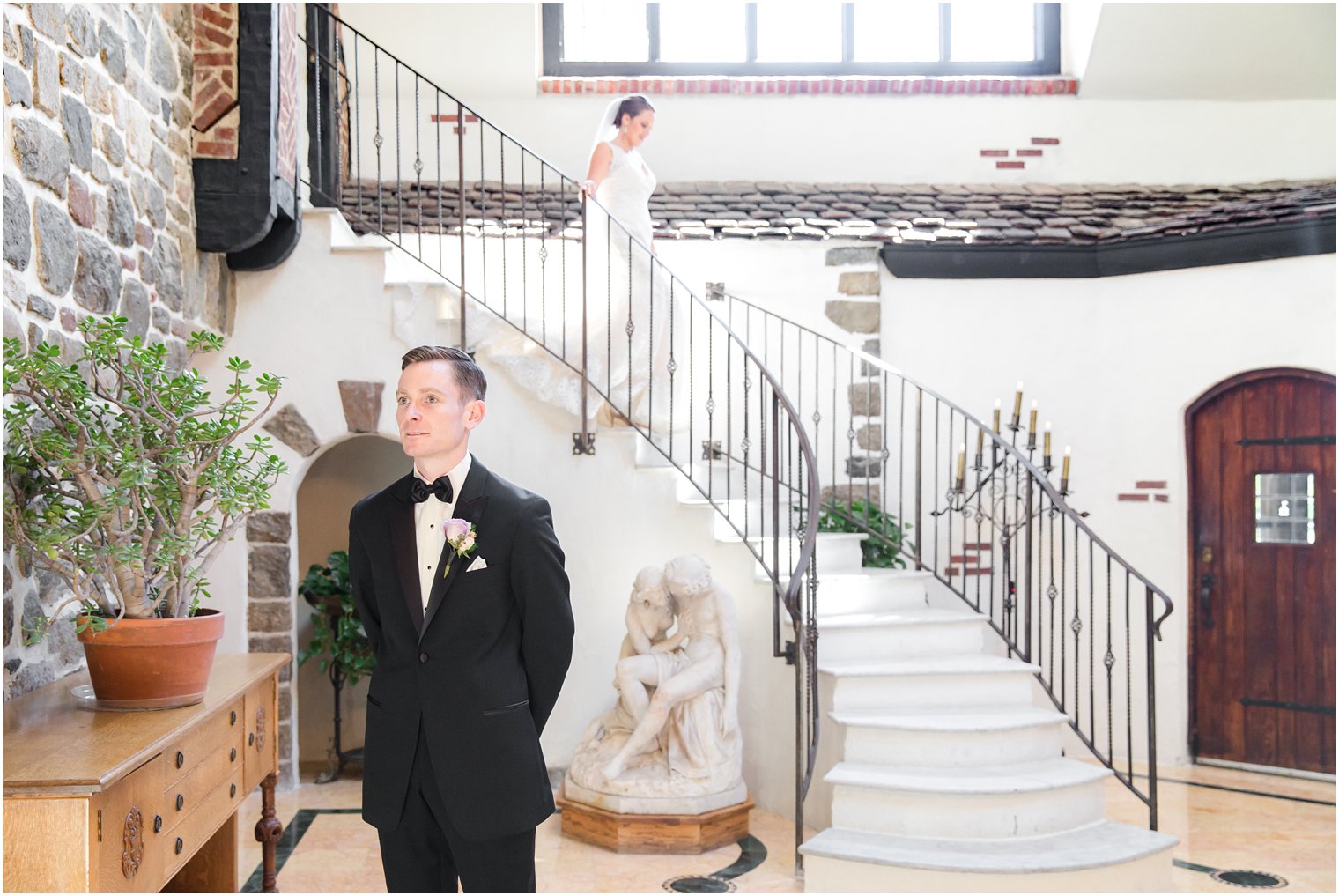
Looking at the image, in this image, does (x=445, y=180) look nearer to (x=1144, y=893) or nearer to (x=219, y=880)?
(x=219, y=880)

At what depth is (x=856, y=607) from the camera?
5410 millimetres

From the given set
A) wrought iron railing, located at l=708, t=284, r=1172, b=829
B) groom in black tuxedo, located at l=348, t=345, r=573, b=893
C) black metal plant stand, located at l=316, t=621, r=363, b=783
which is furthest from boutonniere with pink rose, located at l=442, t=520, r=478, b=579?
wrought iron railing, located at l=708, t=284, r=1172, b=829

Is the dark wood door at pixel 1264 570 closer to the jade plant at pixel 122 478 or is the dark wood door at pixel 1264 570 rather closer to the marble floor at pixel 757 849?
the marble floor at pixel 757 849

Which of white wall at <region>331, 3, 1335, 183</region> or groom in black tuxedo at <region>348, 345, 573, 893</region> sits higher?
white wall at <region>331, 3, 1335, 183</region>

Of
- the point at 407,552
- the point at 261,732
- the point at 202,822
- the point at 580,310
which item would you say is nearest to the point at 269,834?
the point at 261,732

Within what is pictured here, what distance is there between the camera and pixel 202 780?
9.48ft

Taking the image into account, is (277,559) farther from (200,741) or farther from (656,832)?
(200,741)

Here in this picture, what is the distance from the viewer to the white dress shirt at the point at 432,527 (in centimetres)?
221

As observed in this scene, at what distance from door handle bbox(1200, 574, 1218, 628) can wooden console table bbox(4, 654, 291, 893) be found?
461 centimetres

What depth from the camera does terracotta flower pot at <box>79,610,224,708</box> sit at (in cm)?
277

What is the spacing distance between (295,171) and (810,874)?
350cm

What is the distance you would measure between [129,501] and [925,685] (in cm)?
310

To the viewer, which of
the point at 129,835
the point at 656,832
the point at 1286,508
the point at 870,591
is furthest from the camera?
the point at 1286,508

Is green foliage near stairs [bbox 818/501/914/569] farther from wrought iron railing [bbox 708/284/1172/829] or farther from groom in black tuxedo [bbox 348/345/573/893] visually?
groom in black tuxedo [bbox 348/345/573/893]
